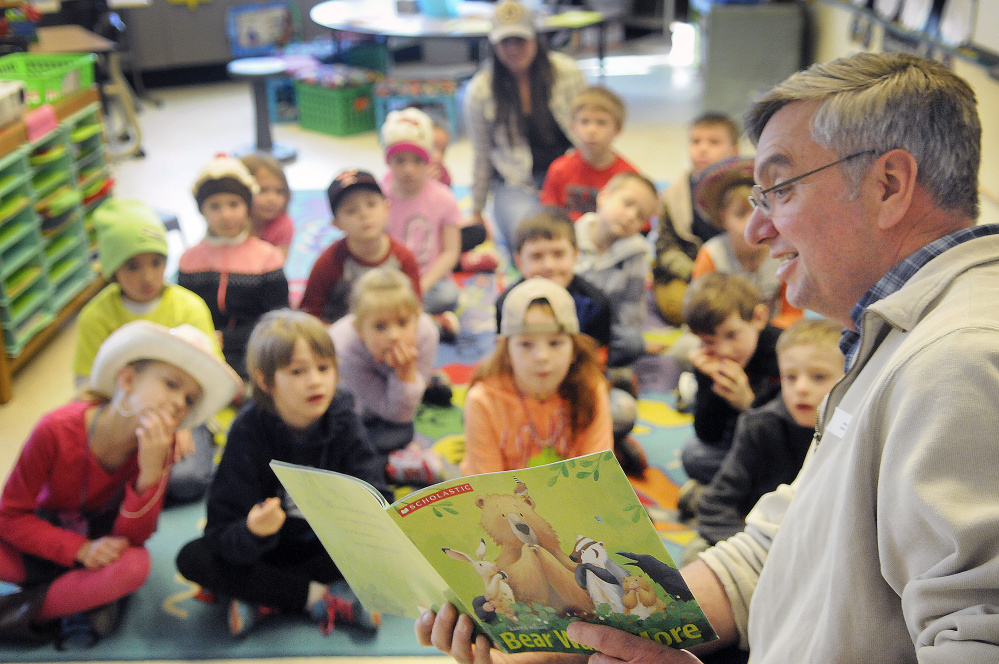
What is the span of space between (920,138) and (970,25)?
2.97 meters

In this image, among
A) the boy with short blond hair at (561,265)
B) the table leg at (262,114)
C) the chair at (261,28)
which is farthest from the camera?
the chair at (261,28)

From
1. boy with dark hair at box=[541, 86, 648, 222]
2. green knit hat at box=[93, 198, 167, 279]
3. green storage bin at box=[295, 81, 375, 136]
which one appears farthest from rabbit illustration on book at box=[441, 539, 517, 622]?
green storage bin at box=[295, 81, 375, 136]

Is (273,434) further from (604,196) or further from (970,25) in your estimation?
(970,25)

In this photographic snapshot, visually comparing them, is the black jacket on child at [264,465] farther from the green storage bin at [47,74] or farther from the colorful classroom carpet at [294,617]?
the green storage bin at [47,74]

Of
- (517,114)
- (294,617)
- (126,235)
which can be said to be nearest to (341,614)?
(294,617)

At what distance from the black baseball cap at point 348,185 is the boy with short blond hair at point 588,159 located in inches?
41.7

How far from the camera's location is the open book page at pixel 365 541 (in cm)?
107

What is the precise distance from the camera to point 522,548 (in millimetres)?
1081

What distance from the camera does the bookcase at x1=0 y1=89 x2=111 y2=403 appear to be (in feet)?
10.9

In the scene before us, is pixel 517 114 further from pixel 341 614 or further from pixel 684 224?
pixel 341 614

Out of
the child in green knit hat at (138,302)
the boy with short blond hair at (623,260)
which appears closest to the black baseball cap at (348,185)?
the child in green knit hat at (138,302)

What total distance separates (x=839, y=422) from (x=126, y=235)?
226cm

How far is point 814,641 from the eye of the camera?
3.21ft

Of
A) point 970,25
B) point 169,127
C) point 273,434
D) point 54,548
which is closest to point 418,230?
point 273,434
